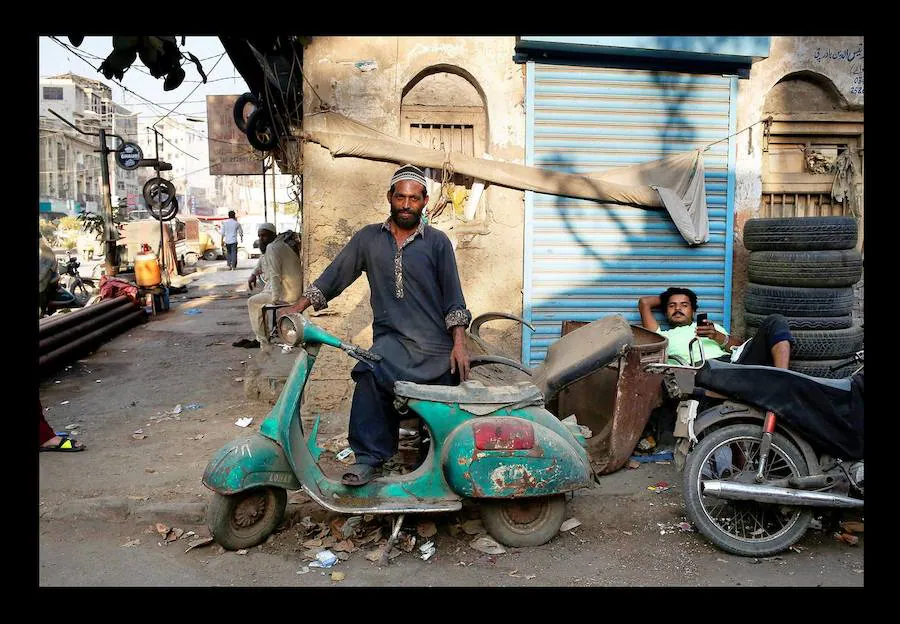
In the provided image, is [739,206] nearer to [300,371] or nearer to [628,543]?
[628,543]

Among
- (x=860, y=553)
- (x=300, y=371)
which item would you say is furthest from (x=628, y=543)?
(x=300, y=371)

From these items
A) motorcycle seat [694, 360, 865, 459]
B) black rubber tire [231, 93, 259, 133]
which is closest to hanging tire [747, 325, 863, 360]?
motorcycle seat [694, 360, 865, 459]

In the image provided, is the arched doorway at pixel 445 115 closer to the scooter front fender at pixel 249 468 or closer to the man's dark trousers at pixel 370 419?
the man's dark trousers at pixel 370 419

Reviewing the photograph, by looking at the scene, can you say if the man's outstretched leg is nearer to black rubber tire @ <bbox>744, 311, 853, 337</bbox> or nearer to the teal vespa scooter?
black rubber tire @ <bbox>744, 311, 853, 337</bbox>

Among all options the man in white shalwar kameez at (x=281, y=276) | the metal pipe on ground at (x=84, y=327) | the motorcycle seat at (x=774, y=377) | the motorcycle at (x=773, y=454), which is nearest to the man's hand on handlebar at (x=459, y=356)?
the motorcycle at (x=773, y=454)

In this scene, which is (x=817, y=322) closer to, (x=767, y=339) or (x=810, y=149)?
(x=767, y=339)

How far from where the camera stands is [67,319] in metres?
9.96

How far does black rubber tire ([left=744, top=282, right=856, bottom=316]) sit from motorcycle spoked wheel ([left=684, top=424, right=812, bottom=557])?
2050 mm

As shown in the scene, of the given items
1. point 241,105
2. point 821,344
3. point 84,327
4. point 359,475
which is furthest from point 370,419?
point 84,327

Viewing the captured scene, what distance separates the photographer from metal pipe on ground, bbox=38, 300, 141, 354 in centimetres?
896

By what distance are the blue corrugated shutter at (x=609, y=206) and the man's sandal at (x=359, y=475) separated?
9.73ft

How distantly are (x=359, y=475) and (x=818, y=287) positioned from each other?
4138 millimetres

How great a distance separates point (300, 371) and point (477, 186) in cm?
314
